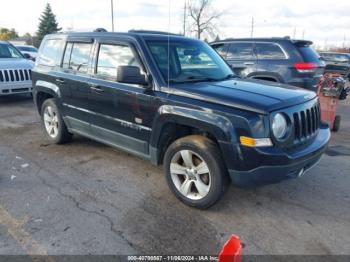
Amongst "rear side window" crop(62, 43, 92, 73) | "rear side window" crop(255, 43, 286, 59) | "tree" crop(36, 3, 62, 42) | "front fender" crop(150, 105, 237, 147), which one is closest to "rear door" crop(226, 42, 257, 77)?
"rear side window" crop(255, 43, 286, 59)

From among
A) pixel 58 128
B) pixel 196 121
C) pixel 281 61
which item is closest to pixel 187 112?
pixel 196 121

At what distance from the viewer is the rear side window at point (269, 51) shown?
7684mm

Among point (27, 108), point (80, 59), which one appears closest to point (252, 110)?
point (80, 59)

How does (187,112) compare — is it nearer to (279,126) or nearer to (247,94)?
(247,94)

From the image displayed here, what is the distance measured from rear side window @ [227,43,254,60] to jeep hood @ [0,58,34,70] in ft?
20.2

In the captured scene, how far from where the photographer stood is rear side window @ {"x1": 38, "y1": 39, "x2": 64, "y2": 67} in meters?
5.19

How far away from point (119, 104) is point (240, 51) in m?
5.34

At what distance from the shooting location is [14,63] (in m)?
9.40

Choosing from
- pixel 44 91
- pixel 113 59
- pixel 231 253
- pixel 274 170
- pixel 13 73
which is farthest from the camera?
pixel 13 73

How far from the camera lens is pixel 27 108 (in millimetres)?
9109

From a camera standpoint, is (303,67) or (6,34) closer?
(303,67)

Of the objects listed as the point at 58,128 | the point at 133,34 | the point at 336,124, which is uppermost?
the point at 133,34

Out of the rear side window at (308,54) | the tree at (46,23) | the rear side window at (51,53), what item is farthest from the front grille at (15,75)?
the tree at (46,23)

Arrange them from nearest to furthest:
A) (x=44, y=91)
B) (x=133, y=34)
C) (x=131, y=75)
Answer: (x=131, y=75) < (x=133, y=34) < (x=44, y=91)
